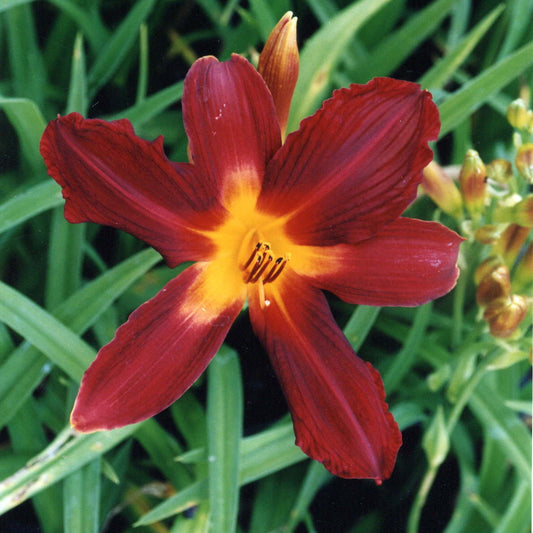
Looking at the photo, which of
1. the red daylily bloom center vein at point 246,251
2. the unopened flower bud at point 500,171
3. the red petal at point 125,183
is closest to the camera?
the red petal at point 125,183

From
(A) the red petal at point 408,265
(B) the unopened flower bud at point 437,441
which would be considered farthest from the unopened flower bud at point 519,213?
(B) the unopened flower bud at point 437,441

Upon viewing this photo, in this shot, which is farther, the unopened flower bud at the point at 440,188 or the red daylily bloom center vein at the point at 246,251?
the unopened flower bud at the point at 440,188

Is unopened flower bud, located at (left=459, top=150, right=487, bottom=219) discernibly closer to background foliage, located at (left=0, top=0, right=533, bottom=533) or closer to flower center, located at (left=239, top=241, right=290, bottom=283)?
background foliage, located at (left=0, top=0, right=533, bottom=533)

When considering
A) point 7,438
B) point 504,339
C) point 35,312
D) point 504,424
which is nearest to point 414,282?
point 504,339

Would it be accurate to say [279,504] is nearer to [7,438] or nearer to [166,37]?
[7,438]

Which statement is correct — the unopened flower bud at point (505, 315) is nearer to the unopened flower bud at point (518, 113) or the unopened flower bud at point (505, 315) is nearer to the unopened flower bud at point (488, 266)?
the unopened flower bud at point (488, 266)

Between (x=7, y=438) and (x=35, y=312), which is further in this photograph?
(x=7, y=438)

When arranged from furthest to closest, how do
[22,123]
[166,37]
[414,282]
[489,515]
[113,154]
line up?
[166,37] → [489,515] → [22,123] → [414,282] → [113,154]
